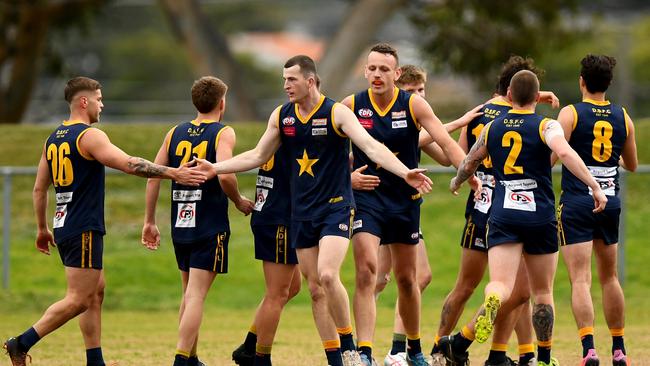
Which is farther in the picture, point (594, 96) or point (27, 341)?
point (594, 96)

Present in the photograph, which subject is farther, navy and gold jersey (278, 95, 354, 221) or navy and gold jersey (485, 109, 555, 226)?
navy and gold jersey (278, 95, 354, 221)

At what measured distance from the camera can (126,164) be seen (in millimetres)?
10320

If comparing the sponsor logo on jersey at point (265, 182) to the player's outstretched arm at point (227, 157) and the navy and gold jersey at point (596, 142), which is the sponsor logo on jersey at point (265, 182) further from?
the navy and gold jersey at point (596, 142)

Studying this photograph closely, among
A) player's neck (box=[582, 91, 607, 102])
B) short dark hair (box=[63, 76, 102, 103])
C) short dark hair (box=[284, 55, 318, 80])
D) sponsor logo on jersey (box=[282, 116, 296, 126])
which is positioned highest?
short dark hair (box=[284, 55, 318, 80])

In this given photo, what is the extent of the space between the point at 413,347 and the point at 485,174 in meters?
1.63

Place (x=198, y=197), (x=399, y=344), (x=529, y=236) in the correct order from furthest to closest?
(x=399, y=344) < (x=198, y=197) < (x=529, y=236)

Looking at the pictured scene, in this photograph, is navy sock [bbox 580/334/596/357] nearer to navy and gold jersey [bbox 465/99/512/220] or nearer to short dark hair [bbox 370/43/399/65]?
navy and gold jersey [bbox 465/99/512/220]

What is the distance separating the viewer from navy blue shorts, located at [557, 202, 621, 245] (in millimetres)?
10547

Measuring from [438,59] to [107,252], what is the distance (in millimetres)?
14800

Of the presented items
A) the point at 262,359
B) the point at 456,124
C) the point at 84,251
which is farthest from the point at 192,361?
the point at 456,124

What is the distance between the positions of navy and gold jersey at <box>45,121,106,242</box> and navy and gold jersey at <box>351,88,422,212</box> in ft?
7.11

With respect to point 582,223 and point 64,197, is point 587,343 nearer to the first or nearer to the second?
point 582,223

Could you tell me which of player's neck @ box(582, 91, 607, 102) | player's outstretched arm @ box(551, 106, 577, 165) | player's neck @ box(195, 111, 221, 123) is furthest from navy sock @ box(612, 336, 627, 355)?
player's neck @ box(195, 111, 221, 123)

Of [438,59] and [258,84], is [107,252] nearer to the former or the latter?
[438,59]
